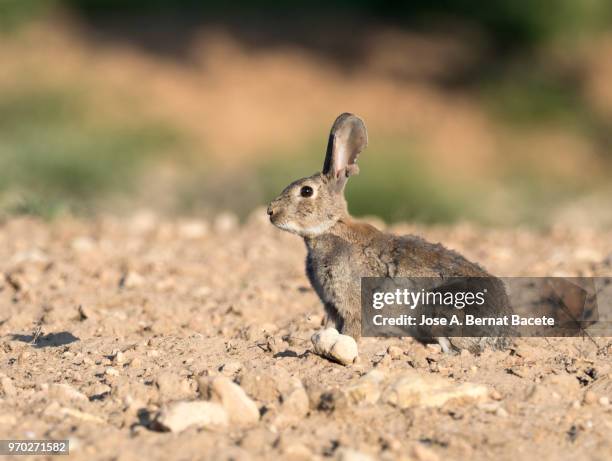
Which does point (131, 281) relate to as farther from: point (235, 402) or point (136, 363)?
point (235, 402)

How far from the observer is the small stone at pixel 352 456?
11.4ft

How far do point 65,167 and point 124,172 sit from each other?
96cm

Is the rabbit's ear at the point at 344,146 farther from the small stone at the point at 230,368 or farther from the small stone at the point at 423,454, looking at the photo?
the small stone at the point at 423,454

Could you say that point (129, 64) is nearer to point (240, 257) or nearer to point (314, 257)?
point (240, 257)

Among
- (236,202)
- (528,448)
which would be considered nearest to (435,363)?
(528,448)

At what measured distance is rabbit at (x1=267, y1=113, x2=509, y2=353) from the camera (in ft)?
17.2

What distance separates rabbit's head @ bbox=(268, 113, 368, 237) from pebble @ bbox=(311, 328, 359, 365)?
1.12m

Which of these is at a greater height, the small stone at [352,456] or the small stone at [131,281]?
the small stone at [131,281]

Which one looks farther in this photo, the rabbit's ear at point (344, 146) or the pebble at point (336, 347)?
the rabbit's ear at point (344, 146)

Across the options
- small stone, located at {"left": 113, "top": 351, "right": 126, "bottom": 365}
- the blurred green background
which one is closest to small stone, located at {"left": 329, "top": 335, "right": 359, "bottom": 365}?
small stone, located at {"left": 113, "top": 351, "right": 126, "bottom": 365}

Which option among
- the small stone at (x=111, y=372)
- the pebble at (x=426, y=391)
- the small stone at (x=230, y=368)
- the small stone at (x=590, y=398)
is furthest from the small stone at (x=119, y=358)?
the small stone at (x=590, y=398)

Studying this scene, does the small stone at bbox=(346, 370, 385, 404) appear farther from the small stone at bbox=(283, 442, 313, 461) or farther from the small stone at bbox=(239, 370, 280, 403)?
the small stone at bbox=(283, 442, 313, 461)

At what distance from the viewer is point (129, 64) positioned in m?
21.1

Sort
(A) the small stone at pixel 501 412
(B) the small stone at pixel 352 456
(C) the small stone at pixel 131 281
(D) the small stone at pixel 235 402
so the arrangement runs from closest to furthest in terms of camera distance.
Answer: (B) the small stone at pixel 352 456
(D) the small stone at pixel 235 402
(A) the small stone at pixel 501 412
(C) the small stone at pixel 131 281
